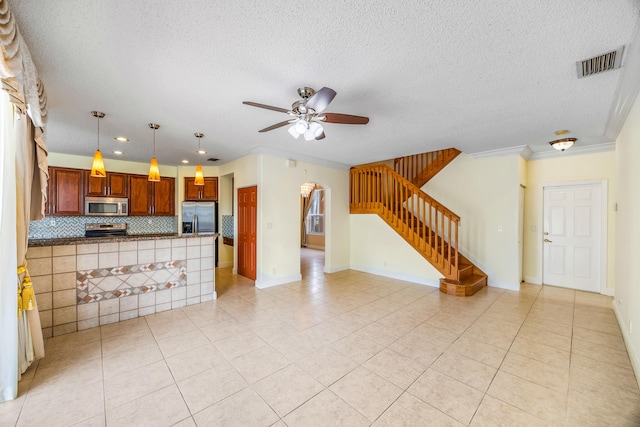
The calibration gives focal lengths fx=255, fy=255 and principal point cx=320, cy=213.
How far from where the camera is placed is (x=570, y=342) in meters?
2.79

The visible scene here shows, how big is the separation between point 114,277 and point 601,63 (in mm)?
5446

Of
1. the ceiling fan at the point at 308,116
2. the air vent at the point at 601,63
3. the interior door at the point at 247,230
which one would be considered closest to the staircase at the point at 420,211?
the interior door at the point at 247,230

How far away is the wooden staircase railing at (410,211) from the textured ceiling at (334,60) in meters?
1.91

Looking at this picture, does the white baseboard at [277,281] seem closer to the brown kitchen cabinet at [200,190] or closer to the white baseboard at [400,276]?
the white baseboard at [400,276]

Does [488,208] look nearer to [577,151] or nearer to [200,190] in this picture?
[577,151]

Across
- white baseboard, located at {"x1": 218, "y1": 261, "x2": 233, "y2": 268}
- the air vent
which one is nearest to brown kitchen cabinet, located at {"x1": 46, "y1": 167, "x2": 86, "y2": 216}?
white baseboard, located at {"x1": 218, "y1": 261, "x2": 233, "y2": 268}

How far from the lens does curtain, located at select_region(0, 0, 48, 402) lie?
158 cm

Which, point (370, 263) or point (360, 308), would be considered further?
point (370, 263)

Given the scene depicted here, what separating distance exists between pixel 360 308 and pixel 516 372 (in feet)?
6.22

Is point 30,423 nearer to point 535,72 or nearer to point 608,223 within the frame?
point 535,72

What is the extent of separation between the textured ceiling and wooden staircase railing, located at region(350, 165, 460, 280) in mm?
1910

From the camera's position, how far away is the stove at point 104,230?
5524 mm

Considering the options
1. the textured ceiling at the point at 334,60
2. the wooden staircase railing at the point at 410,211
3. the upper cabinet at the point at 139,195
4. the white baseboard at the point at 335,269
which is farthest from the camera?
the white baseboard at the point at 335,269

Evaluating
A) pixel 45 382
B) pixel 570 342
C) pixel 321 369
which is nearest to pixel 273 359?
pixel 321 369
